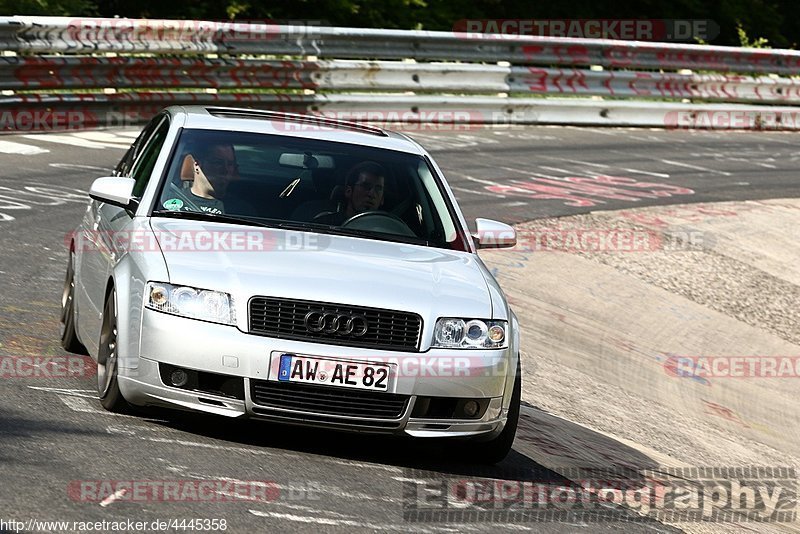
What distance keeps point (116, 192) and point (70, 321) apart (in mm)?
1229

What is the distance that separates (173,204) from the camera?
283 inches

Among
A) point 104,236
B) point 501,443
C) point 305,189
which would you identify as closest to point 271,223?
point 305,189

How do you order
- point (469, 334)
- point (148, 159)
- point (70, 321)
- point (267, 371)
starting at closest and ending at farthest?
point (267, 371) → point (469, 334) → point (148, 159) → point (70, 321)

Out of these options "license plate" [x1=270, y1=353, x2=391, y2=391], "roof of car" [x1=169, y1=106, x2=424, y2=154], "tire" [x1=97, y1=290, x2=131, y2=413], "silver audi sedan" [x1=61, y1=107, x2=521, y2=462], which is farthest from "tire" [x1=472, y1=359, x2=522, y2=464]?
"roof of car" [x1=169, y1=106, x2=424, y2=154]

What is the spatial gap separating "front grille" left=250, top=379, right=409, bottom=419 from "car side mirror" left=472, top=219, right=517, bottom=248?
1.72 metres

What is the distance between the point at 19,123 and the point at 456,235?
420 inches

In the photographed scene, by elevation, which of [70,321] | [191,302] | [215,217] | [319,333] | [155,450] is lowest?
[155,450]

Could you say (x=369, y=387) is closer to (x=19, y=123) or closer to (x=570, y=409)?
(x=570, y=409)

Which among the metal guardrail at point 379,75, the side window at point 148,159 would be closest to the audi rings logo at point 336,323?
the side window at point 148,159

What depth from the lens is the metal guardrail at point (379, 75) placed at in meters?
17.5

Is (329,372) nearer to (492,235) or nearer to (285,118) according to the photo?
(492,235)

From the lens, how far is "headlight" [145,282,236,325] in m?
6.16

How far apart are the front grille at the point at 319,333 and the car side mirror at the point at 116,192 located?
127cm

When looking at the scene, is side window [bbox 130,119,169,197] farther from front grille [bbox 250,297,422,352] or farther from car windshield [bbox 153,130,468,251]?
front grille [bbox 250,297,422,352]
